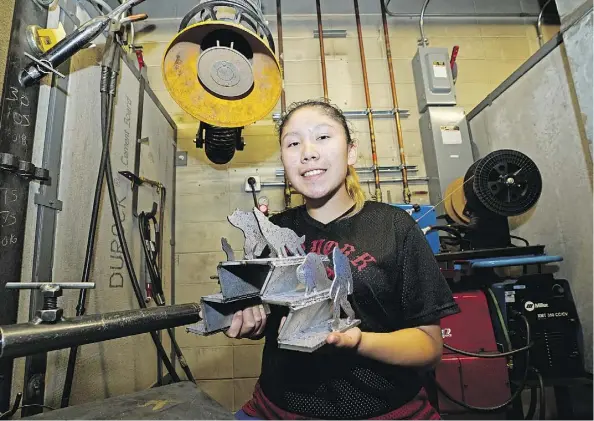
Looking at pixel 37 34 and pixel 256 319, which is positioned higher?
pixel 37 34

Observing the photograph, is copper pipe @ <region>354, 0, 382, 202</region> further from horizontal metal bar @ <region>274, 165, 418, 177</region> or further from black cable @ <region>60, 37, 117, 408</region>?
black cable @ <region>60, 37, 117, 408</region>

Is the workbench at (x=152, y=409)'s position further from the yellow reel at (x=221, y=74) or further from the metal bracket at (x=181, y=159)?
the metal bracket at (x=181, y=159)

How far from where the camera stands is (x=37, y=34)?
104cm

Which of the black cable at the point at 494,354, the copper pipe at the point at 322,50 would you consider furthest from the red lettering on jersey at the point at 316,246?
the copper pipe at the point at 322,50

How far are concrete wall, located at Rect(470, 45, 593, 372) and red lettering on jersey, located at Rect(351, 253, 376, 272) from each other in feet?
4.55

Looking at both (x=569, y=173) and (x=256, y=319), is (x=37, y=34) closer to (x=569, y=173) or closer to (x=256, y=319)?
(x=256, y=319)

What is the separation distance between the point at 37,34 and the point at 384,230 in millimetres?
1187

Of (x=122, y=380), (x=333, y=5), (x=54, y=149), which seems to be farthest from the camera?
(x=333, y=5)

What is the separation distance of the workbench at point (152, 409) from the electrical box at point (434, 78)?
2.39 m

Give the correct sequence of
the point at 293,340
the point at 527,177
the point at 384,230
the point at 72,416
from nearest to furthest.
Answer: the point at 293,340
the point at 72,416
the point at 384,230
the point at 527,177

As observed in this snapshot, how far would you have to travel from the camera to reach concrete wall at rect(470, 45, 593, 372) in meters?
1.66

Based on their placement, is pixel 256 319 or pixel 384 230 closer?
pixel 256 319

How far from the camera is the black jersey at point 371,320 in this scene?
2.74 ft

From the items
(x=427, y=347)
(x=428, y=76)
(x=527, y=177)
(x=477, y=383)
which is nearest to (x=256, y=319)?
(x=427, y=347)
